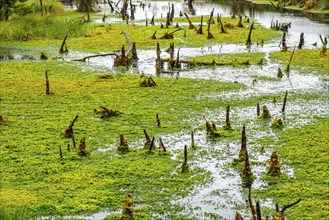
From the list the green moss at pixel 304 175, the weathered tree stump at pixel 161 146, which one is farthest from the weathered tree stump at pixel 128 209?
the weathered tree stump at pixel 161 146

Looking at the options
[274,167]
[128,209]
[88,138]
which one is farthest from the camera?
[88,138]

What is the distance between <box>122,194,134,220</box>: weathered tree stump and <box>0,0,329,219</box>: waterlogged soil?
0.65 feet

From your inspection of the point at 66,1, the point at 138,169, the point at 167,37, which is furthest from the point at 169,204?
the point at 66,1

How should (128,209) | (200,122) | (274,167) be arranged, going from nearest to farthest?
(128,209)
(274,167)
(200,122)

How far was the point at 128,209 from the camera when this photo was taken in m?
8.55

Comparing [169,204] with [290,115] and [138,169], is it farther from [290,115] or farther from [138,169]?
[290,115]

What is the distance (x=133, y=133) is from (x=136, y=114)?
136cm

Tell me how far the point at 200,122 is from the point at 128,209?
5.06 meters

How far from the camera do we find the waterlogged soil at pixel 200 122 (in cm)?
928

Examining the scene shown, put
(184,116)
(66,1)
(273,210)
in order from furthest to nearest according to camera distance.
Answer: (66,1) → (184,116) → (273,210)

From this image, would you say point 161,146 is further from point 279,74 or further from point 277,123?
point 279,74

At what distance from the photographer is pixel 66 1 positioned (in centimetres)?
5041

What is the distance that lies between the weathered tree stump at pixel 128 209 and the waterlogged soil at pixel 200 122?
0.20 meters

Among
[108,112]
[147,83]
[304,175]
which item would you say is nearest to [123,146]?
[108,112]
